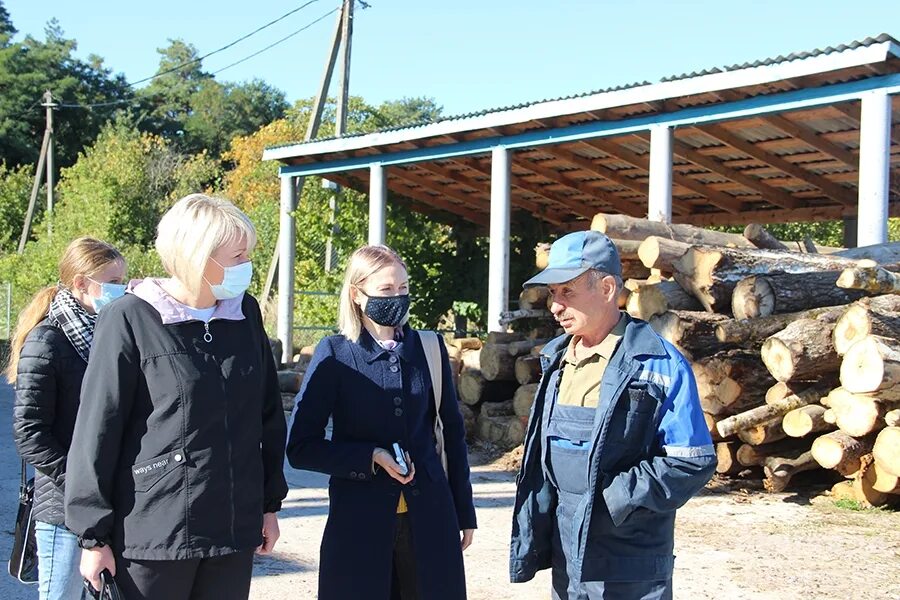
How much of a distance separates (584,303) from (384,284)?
74 cm

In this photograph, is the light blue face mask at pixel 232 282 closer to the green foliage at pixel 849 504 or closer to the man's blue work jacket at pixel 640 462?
the man's blue work jacket at pixel 640 462

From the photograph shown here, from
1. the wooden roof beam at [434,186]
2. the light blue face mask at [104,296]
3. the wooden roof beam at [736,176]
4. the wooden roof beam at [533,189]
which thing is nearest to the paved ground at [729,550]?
the light blue face mask at [104,296]

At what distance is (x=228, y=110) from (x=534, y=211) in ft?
146

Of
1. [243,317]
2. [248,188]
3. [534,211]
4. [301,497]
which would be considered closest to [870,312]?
[301,497]

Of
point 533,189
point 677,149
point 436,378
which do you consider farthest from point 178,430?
point 533,189

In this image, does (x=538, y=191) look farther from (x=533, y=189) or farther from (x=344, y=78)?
(x=344, y=78)

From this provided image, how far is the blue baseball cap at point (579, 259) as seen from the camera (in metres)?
3.00

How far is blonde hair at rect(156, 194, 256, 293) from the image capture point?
2.86 meters

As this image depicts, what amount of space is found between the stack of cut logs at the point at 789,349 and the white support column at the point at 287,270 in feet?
26.2

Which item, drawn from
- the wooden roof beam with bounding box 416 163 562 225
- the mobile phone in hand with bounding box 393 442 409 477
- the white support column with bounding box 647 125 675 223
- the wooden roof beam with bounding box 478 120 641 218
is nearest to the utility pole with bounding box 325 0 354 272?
the wooden roof beam with bounding box 416 163 562 225

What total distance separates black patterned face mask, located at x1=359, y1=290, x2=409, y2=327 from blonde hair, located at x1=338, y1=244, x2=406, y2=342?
0.17 ft

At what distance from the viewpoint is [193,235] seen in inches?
113

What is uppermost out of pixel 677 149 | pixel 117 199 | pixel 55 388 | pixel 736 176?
pixel 117 199

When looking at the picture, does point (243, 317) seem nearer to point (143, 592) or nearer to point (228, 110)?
point (143, 592)
